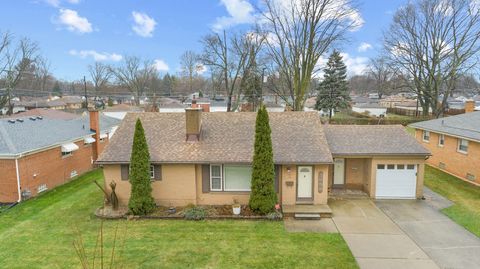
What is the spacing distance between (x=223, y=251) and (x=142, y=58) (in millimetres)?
70152

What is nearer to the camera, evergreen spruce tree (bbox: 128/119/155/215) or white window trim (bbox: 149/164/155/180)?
evergreen spruce tree (bbox: 128/119/155/215)

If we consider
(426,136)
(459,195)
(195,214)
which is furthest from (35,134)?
(426,136)

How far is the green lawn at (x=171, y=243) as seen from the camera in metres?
8.82

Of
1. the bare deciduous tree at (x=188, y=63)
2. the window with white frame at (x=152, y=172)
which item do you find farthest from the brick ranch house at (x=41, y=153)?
the bare deciduous tree at (x=188, y=63)

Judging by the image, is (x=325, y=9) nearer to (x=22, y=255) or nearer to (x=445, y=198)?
(x=445, y=198)

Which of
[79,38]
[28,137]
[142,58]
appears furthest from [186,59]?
[28,137]

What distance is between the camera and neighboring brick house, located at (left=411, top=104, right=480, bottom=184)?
1639 cm

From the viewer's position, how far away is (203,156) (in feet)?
42.7

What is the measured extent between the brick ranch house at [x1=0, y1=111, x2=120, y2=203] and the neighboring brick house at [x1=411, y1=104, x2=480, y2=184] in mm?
23635

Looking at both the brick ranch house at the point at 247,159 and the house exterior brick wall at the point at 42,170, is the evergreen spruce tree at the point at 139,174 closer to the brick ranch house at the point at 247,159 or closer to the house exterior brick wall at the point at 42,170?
the brick ranch house at the point at 247,159

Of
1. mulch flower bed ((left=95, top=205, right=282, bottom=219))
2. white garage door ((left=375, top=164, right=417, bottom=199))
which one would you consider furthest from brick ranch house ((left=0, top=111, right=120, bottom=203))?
white garage door ((left=375, top=164, right=417, bottom=199))

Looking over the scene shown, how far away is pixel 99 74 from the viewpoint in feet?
250

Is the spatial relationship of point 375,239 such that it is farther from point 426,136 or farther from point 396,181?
point 426,136

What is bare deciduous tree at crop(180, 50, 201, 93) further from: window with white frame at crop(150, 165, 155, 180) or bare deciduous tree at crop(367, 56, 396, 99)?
window with white frame at crop(150, 165, 155, 180)
